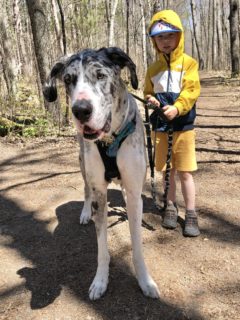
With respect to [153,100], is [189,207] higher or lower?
lower

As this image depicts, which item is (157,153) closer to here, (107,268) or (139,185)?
(139,185)

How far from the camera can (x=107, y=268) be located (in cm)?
300

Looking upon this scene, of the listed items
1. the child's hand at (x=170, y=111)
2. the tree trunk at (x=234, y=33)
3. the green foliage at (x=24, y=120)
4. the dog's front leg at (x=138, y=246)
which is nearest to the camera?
the dog's front leg at (x=138, y=246)

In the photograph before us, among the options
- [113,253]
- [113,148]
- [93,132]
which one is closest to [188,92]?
[113,148]

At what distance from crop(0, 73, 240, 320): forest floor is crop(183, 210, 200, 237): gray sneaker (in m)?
0.05

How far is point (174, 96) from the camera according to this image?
345cm

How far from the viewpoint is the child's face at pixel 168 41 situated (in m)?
3.36

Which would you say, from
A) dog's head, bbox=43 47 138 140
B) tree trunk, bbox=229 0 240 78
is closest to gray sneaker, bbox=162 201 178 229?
dog's head, bbox=43 47 138 140

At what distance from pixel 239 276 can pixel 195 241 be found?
0.62 metres

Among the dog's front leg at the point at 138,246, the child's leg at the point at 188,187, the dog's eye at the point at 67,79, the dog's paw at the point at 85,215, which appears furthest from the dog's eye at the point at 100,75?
the dog's paw at the point at 85,215

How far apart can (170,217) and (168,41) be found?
170cm

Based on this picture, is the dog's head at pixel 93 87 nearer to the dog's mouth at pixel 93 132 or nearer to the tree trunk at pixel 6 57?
the dog's mouth at pixel 93 132

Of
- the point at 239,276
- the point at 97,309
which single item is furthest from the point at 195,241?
the point at 97,309

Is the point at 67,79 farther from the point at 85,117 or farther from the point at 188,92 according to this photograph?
the point at 188,92
